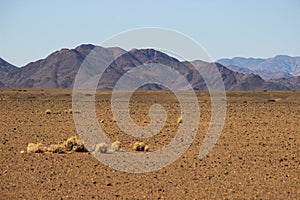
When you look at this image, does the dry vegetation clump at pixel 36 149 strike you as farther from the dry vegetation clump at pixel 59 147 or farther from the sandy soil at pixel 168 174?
the sandy soil at pixel 168 174

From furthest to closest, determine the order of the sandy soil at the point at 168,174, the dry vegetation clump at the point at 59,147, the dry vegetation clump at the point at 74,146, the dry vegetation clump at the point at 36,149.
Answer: the dry vegetation clump at the point at 74,146 → the dry vegetation clump at the point at 59,147 → the dry vegetation clump at the point at 36,149 → the sandy soil at the point at 168,174

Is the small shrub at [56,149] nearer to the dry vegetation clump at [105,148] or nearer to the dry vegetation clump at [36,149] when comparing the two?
the dry vegetation clump at [36,149]

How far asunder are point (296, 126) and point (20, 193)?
19521mm

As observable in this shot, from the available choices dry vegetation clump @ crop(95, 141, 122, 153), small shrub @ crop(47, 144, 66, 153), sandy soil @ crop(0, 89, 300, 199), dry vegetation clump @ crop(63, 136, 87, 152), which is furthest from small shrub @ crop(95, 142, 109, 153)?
small shrub @ crop(47, 144, 66, 153)

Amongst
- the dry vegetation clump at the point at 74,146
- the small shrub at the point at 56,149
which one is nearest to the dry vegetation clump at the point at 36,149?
the small shrub at the point at 56,149

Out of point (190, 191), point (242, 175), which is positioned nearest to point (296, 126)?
point (242, 175)

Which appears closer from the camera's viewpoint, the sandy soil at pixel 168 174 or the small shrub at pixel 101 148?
the sandy soil at pixel 168 174

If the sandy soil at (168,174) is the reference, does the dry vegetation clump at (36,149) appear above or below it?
above

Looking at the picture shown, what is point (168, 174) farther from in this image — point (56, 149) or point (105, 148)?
point (56, 149)

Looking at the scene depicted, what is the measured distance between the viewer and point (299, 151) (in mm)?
19141

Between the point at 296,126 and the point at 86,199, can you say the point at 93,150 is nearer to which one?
the point at 86,199

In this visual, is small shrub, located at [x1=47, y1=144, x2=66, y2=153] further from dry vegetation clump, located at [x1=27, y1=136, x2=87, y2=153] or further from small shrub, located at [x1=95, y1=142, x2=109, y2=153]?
small shrub, located at [x1=95, y1=142, x2=109, y2=153]

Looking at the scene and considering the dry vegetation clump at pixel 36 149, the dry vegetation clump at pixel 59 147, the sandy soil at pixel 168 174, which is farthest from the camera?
the dry vegetation clump at pixel 59 147

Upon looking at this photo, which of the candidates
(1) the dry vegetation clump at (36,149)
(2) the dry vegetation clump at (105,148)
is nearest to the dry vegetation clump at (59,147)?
(1) the dry vegetation clump at (36,149)
